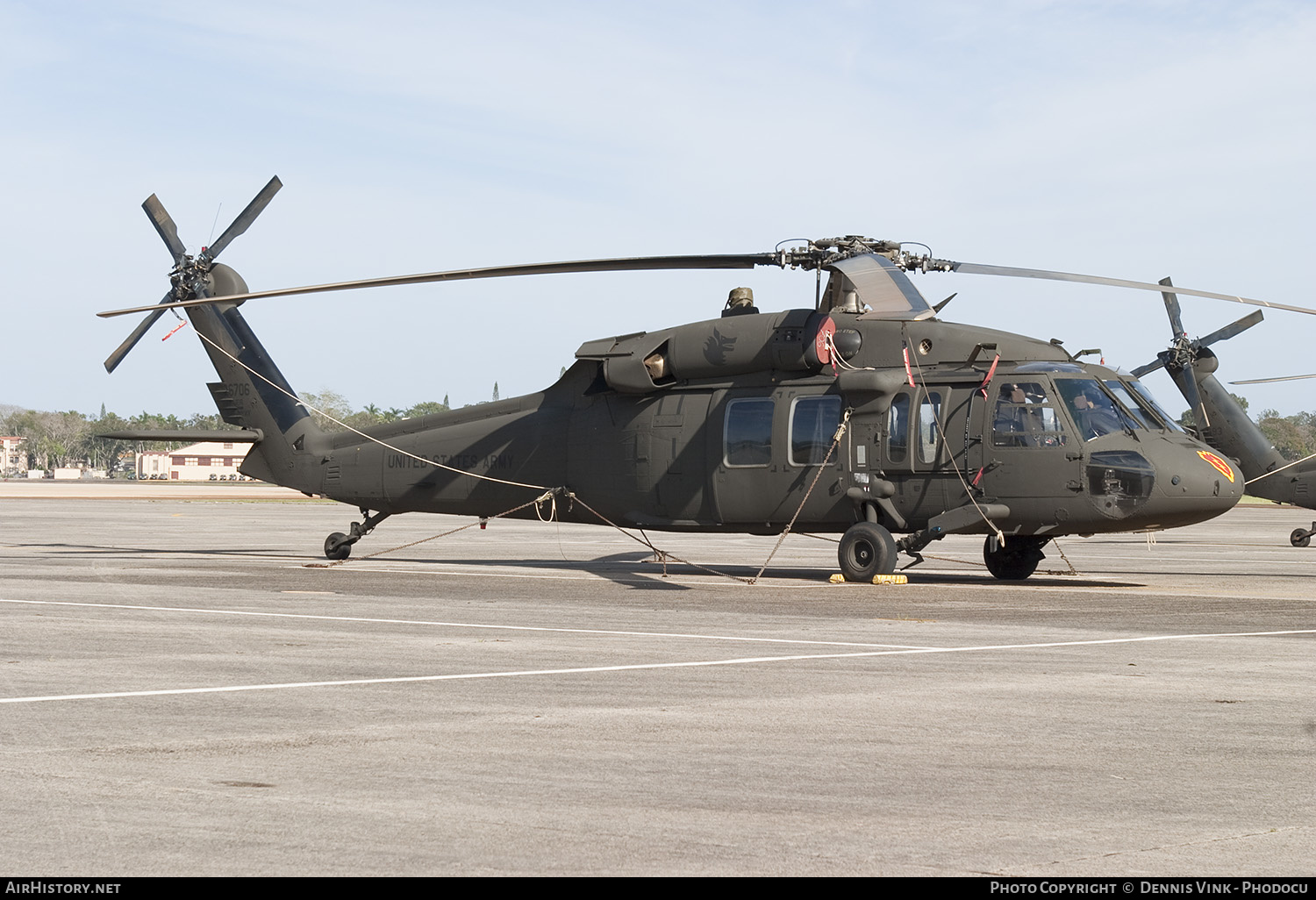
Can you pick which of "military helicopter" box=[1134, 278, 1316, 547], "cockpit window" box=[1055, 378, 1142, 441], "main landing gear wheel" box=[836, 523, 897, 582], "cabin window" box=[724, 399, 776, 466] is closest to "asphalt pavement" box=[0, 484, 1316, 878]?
"main landing gear wheel" box=[836, 523, 897, 582]

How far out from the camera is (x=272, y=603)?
16094 mm

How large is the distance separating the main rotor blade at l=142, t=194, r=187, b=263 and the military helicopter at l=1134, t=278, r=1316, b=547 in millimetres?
22192

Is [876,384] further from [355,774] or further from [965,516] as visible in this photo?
[355,774]

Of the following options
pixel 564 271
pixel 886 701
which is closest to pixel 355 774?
pixel 886 701

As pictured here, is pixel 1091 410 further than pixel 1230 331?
No

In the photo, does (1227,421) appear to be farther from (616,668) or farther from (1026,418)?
(616,668)

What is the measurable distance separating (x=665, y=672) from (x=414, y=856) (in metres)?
5.33

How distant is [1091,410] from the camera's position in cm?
1870

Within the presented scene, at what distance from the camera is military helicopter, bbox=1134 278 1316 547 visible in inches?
1240

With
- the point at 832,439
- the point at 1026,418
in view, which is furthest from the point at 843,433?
the point at 1026,418

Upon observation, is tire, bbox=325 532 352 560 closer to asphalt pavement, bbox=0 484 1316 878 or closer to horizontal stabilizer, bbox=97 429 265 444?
horizontal stabilizer, bbox=97 429 265 444

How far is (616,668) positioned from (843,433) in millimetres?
9940

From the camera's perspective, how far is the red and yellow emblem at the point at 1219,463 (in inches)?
722

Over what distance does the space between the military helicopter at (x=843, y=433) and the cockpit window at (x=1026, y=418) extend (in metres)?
0.03
